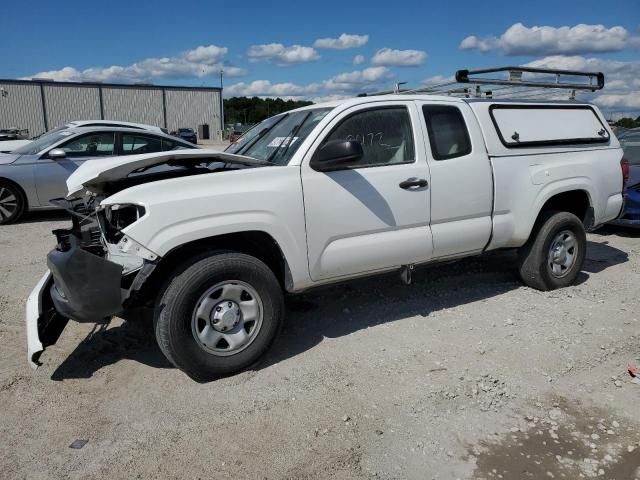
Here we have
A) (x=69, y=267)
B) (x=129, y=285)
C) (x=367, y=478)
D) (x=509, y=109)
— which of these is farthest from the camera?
(x=509, y=109)

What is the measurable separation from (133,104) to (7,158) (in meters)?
48.1

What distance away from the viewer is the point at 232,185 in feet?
12.0

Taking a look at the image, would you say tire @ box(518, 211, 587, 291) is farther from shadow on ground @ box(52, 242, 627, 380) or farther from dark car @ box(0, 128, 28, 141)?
dark car @ box(0, 128, 28, 141)

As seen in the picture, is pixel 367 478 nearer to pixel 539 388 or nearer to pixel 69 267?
pixel 539 388

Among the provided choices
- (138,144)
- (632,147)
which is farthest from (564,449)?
(138,144)

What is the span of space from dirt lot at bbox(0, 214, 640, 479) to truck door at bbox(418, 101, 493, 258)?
0.74 m

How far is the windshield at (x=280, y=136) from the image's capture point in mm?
4168

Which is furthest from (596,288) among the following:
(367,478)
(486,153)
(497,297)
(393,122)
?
(367,478)

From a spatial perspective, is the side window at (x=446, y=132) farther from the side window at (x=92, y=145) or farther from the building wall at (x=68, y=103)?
the building wall at (x=68, y=103)

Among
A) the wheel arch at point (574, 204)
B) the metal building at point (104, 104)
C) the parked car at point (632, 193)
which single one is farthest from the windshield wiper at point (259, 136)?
the metal building at point (104, 104)

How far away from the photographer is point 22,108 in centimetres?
4869

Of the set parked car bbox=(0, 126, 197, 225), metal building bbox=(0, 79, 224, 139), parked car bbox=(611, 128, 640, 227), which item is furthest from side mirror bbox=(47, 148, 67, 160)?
metal building bbox=(0, 79, 224, 139)

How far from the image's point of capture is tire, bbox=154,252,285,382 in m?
3.47

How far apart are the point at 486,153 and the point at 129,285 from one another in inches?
125
